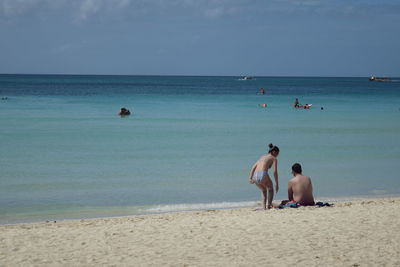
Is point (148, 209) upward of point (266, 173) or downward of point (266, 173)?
downward

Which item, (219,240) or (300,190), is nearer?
(219,240)

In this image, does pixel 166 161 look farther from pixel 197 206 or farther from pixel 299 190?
pixel 299 190

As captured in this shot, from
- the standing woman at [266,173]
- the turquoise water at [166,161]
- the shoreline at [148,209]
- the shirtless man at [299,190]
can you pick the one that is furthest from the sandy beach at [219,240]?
the turquoise water at [166,161]

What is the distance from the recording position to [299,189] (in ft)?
34.1

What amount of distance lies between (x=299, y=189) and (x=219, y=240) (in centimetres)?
290

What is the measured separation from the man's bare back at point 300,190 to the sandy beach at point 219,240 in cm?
28

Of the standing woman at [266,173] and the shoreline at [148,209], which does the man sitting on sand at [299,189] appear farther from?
the shoreline at [148,209]

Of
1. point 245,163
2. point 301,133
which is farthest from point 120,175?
point 301,133

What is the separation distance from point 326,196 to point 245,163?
4.97m

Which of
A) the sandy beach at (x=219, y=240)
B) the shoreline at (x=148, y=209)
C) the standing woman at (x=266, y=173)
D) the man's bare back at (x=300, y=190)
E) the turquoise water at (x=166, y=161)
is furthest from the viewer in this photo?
the turquoise water at (x=166, y=161)

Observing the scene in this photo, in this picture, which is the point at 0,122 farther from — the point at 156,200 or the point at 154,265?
the point at 154,265

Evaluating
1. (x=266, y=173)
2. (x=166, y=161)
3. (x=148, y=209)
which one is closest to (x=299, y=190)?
(x=266, y=173)

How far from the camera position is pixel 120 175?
15.3 metres

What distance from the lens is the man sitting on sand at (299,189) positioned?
1030 centimetres
